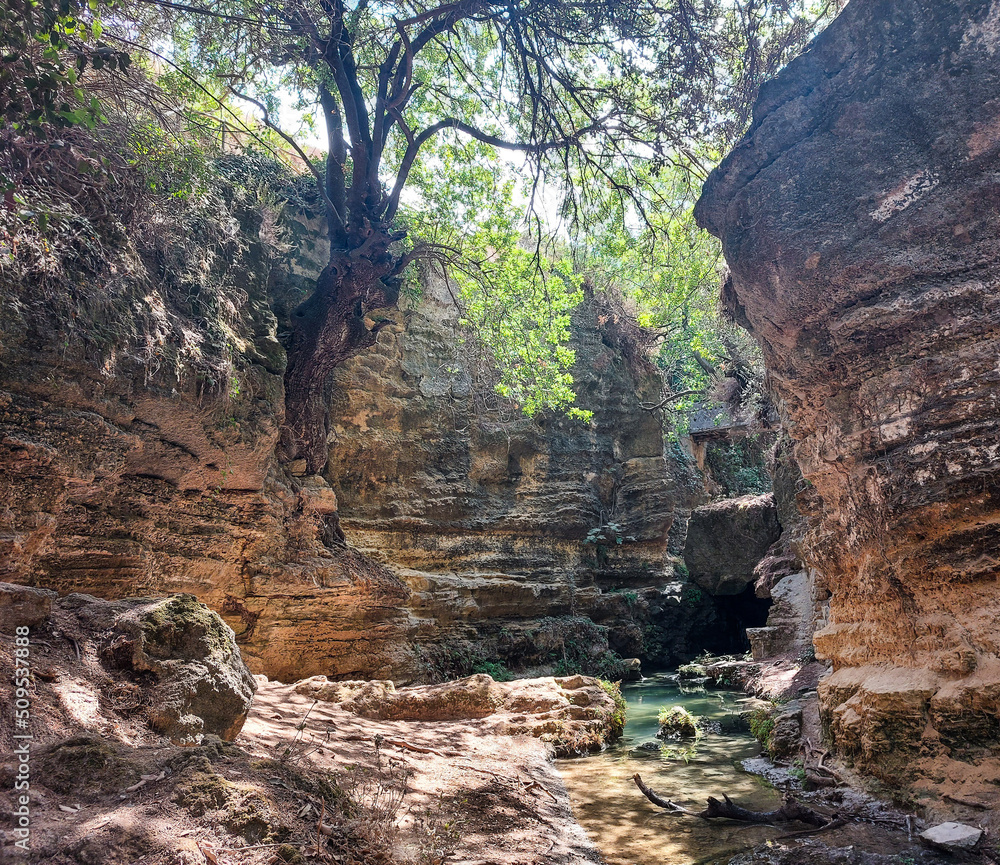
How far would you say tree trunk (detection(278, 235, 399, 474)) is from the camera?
8180 mm

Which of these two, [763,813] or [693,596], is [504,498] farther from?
[763,813]

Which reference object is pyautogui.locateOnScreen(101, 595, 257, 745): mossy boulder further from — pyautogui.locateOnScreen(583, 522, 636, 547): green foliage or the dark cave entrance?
the dark cave entrance

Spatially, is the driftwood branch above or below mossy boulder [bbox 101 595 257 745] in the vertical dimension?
above

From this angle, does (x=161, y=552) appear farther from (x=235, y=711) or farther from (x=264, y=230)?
Result: (x=264, y=230)

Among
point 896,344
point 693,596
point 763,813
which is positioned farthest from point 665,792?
point 693,596

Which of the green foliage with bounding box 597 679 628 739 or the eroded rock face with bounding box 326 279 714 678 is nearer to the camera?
the green foliage with bounding box 597 679 628 739

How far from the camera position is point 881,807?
3682 mm

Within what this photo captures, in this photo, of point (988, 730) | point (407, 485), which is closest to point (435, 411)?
point (407, 485)

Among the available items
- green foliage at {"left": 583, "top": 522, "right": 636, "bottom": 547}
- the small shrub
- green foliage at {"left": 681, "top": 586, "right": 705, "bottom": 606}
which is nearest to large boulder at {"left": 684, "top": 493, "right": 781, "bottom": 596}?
green foliage at {"left": 681, "top": 586, "right": 705, "bottom": 606}

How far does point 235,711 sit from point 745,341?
40.0 ft

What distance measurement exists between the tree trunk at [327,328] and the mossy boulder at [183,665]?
17.2ft

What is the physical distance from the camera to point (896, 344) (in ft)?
13.9

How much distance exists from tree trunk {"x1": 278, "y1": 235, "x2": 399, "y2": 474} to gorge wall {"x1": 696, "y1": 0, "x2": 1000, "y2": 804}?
5191 millimetres

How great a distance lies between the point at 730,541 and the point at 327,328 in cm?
1114
